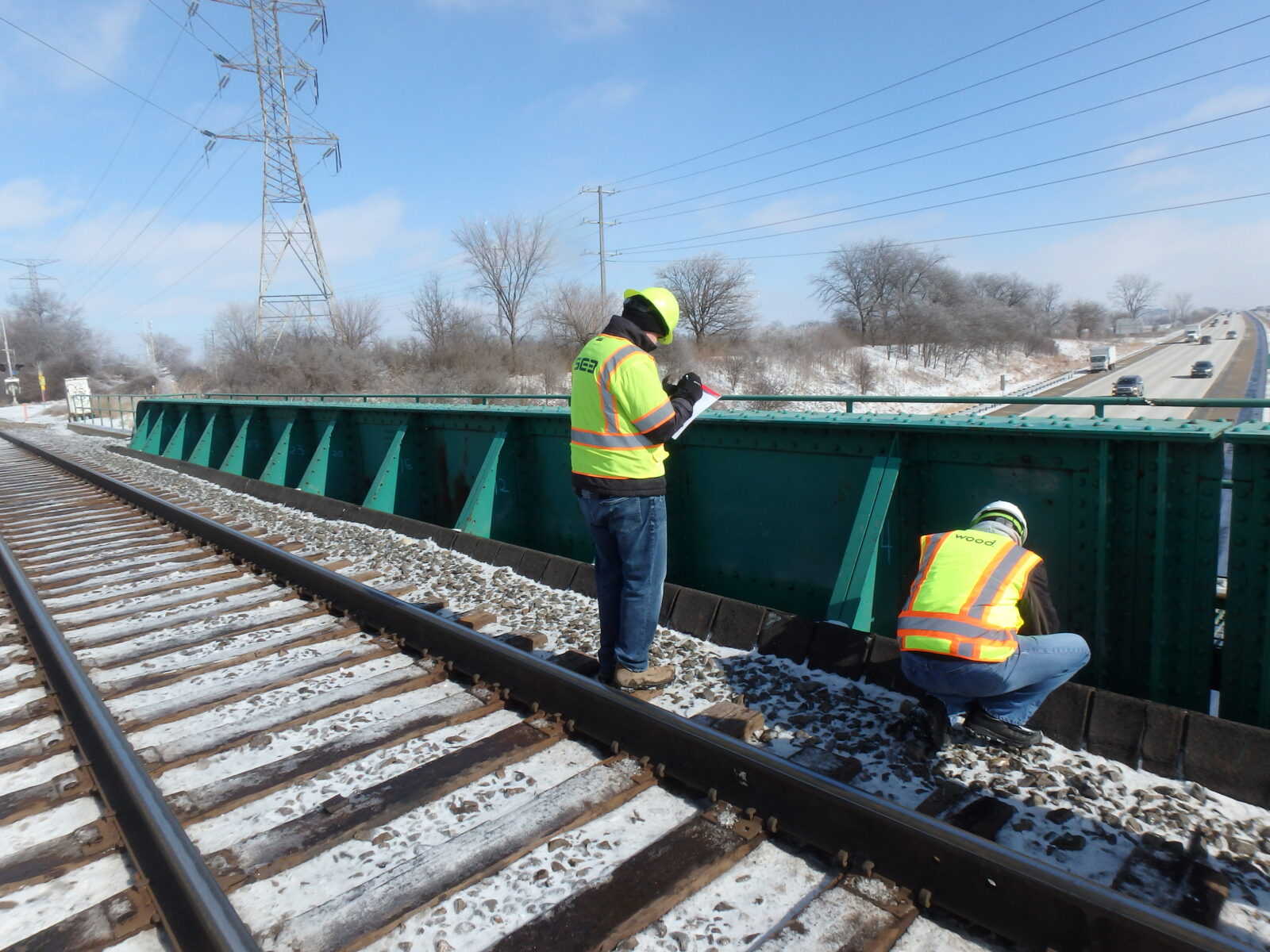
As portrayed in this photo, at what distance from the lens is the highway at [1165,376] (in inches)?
845

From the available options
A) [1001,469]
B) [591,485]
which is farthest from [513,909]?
[1001,469]

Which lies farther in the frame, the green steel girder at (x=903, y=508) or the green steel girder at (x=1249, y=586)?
the green steel girder at (x=903, y=508)

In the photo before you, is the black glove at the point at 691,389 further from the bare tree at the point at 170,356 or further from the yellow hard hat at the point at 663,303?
the bare tree at the point at 170,356

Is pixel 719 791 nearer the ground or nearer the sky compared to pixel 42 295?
nearer the ground

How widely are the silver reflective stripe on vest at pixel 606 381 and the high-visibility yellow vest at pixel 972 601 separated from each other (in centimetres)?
159

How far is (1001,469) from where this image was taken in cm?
435

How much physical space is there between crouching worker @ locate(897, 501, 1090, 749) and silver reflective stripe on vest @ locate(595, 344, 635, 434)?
1.54m

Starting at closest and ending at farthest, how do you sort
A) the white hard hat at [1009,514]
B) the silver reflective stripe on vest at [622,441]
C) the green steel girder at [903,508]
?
the white hard hat at [1009,514] → the green steel girder at [903,508] → the silver reflective stripe on vest at [622,441]

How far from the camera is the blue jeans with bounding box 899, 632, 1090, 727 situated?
3242 mm

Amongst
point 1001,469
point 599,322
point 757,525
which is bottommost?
point 757,525

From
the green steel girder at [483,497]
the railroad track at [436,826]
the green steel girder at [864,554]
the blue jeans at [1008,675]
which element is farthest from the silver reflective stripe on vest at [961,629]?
the green steel girder at [483,497]

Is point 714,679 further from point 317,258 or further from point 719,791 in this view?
point 317,258

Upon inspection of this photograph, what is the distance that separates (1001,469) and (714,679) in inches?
76.6

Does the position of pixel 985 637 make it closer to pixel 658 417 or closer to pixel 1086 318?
pixel 658 417
